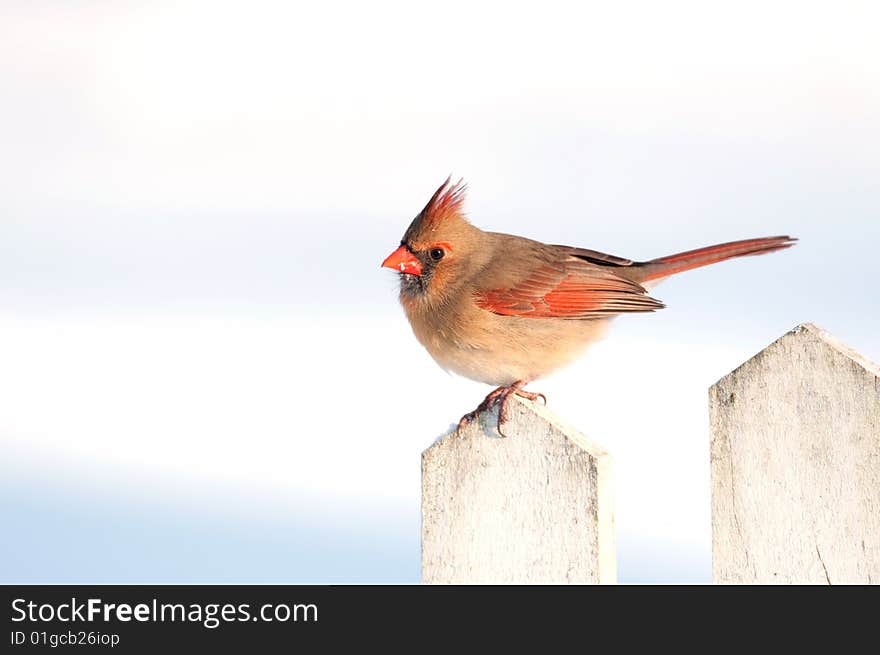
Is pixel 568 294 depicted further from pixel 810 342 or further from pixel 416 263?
pixel 810 342

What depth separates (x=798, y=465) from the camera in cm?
292

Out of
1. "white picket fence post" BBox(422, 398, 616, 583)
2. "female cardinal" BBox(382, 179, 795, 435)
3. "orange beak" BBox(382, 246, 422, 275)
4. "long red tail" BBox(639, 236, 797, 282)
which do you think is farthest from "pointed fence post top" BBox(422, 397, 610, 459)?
"long red tail" BBox(639, 236, 797, 282)

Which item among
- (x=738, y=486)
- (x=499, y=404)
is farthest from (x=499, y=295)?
(x=738, y=486)

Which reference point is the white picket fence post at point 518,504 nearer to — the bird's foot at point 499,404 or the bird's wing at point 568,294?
the bird's foot at point 499,404

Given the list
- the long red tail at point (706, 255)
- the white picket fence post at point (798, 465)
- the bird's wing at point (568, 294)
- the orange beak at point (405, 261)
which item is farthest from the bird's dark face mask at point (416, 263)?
the white picket fence post at point (798, 465)

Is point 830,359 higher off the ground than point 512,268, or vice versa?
point 512,268

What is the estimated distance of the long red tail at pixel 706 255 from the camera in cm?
434

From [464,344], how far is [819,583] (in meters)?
1.49

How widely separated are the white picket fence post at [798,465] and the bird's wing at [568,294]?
1184 mm

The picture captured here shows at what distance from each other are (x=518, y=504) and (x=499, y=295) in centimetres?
138

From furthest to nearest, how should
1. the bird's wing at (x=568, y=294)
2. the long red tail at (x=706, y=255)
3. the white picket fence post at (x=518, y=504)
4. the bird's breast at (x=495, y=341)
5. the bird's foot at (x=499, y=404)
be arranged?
1. the long red tail at (x=706, y=255)
2. the bird's wing at (x=568, y=294)
3. the bird's breast at (x=495, y=341)
4. the bird's foot at (x=499, y=404)
5. the white picket fence post at (x=518, y=504)
